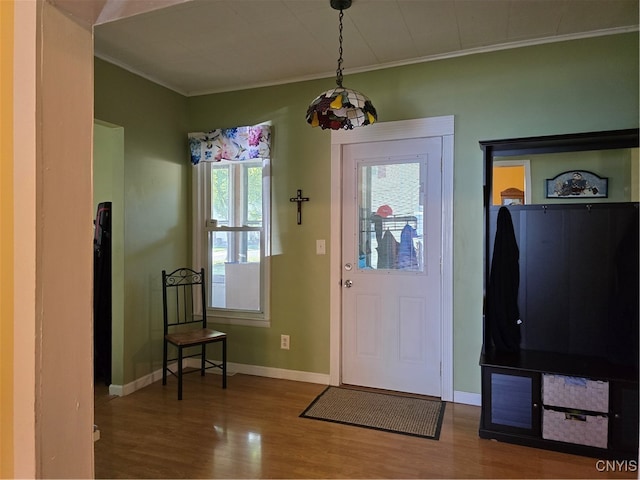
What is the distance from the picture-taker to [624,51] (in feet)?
8.63

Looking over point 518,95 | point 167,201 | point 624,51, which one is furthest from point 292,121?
point 624,51

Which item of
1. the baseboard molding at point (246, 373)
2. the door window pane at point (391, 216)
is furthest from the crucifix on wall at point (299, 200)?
the baseboard molding at point (246, 373)

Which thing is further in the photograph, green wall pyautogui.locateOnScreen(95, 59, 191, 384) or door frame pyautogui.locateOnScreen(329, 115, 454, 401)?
green wall pyautogui.locateOnScreen(95, 59, 191, 384)

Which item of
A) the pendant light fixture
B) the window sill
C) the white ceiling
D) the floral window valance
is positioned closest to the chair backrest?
the window sill

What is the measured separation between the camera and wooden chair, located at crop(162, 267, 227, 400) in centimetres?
341

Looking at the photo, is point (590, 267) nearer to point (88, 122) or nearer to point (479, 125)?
point (479, 125)

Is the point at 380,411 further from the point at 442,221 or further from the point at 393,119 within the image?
the point at 393,119

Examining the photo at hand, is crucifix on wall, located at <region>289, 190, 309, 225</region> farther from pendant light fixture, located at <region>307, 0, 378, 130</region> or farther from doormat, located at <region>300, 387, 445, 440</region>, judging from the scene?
doormat, located at <region>300, 387, 445, 440</region>

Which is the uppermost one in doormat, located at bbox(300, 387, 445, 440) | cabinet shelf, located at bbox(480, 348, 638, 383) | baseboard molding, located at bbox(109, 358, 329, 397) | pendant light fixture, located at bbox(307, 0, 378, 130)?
pendant light fixture, located at bbox(307, 0, 378, 130)

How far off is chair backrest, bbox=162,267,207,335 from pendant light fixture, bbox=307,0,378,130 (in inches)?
77.8

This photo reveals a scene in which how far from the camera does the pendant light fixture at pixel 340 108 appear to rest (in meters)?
2.20

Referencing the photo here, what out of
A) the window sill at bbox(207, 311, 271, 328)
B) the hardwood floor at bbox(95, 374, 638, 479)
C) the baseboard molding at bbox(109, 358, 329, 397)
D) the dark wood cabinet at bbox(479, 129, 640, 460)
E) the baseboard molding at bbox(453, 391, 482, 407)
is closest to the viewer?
the hardwood floor at bbox(95, 374, 638, 479)

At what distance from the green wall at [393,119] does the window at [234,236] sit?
0.12 metres

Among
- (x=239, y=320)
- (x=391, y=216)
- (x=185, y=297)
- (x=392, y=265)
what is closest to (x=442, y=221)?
(x=391, y=216)
